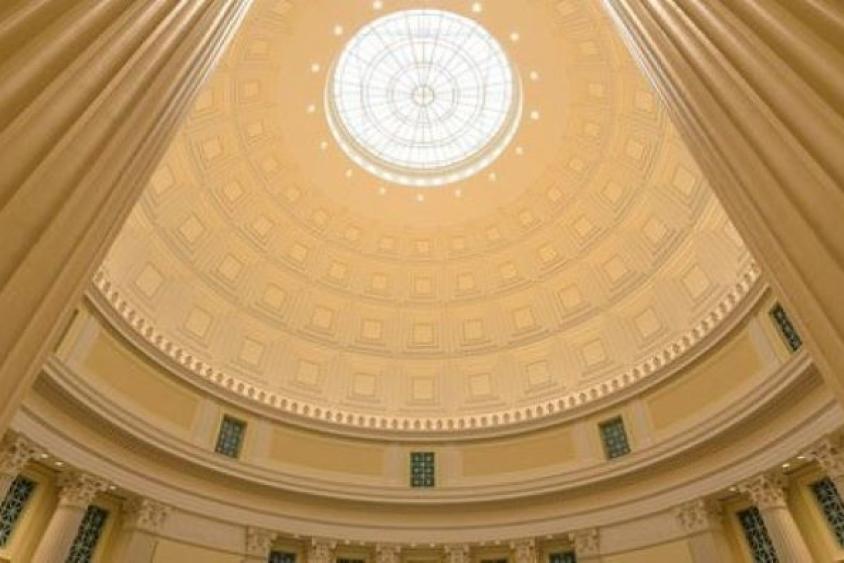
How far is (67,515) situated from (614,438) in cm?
1691

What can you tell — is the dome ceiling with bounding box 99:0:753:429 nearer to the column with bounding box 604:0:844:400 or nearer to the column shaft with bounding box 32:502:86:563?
the column shaft with bounding box 32:502:86:563

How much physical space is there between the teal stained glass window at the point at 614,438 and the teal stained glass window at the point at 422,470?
6.50m

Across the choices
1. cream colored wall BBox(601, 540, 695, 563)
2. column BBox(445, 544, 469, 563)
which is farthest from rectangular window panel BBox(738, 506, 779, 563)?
column BBox(445, 544, 469, 563)

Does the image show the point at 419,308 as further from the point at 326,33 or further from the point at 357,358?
the point at 326,33

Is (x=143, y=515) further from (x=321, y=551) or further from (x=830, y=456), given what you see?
(x=830, y=456)

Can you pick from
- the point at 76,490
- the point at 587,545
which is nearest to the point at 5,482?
the point at 76,490

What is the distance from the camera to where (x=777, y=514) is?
1323 centimetres

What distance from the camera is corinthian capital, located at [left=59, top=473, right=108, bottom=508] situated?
13.4 metres

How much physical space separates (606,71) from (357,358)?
15679mm

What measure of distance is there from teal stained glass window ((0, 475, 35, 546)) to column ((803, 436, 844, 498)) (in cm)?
1984

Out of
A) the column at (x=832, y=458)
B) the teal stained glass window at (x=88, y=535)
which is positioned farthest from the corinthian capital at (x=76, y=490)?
the column at (x=832, y=458)

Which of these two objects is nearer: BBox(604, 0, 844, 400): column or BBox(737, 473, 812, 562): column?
BBox(604, 0, 844, 400): column

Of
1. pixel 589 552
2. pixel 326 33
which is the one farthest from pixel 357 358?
pixel 326 33

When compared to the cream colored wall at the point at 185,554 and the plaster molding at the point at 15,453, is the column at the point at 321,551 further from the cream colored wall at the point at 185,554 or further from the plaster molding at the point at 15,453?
the plaster molding at the point at 15,453
